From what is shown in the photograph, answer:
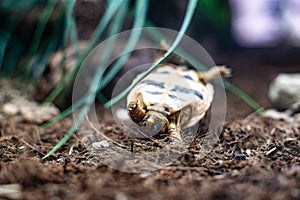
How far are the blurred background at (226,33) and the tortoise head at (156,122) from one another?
0.85 m

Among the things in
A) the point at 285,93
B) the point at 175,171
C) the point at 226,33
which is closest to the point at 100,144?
the point at 175,171

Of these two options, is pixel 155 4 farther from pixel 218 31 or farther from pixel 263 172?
pixel 263 172

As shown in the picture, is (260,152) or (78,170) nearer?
(78,170)

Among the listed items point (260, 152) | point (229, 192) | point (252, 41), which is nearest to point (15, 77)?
point (252, 41)

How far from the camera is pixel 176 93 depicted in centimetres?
99

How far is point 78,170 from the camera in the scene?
743 mm

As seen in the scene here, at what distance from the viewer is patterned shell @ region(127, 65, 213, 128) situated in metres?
0.92

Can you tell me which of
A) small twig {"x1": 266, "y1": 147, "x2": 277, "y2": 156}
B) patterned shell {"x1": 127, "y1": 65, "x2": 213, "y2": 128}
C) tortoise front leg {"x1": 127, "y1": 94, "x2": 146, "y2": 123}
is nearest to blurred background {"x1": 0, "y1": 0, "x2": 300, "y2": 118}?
patterned shell {"x1": 127, "y1": 65, "x2": 213, "y2": 128}

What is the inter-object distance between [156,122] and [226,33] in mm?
1241

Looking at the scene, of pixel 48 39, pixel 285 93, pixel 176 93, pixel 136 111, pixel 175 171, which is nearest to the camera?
pixel 175 171

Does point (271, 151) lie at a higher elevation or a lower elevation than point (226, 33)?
lower

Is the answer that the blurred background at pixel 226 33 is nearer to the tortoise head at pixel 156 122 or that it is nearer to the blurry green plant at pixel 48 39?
the blurry green plant at pixel 48 39

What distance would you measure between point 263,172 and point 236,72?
121 centimetres

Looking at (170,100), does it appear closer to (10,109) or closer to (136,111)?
(136,111)
